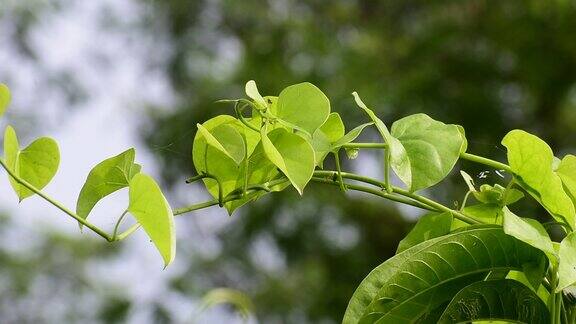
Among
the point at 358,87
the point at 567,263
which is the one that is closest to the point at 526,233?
the point at 567,263

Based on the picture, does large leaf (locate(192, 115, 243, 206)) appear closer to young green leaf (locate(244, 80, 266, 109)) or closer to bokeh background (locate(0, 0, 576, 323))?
young green leaf (locate(244, 80, 266, 109))

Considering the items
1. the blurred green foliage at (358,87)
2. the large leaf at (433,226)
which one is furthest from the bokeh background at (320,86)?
the large leaf at (433,226)

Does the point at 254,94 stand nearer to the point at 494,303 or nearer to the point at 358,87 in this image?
the point at 494,303

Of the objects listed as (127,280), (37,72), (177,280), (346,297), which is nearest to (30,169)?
(346,297)

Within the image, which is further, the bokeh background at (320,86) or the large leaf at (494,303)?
the bokeh background at (320,86)

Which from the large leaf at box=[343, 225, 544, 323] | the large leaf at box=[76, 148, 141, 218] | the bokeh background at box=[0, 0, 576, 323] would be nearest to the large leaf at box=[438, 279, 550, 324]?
the large leaf at box=[343, 225, 544, 323]

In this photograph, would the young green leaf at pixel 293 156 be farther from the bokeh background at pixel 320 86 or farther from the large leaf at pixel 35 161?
the bokeh background at pixel 320 86
